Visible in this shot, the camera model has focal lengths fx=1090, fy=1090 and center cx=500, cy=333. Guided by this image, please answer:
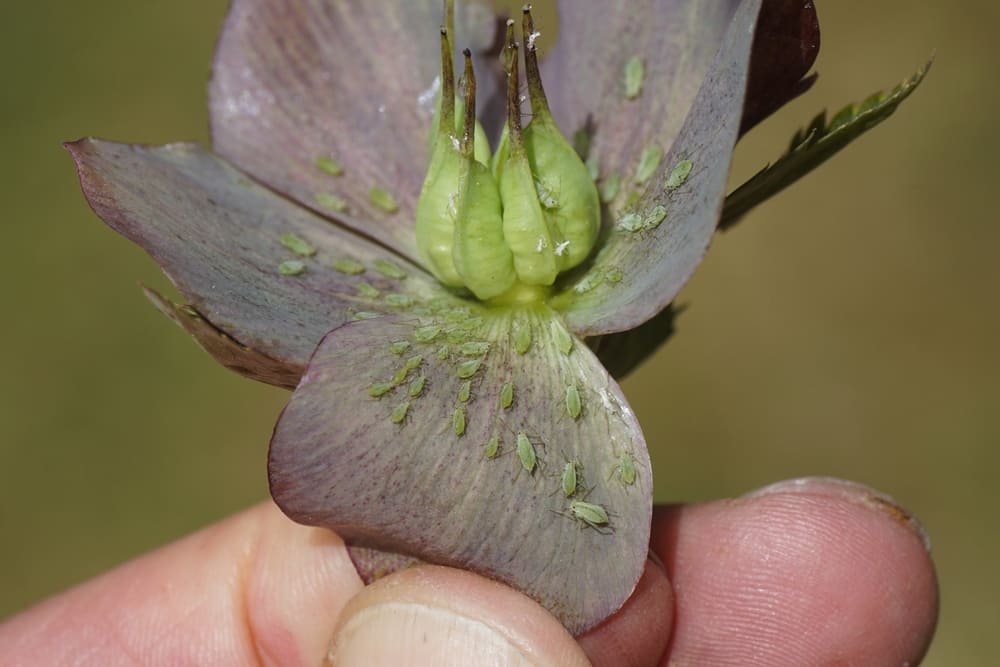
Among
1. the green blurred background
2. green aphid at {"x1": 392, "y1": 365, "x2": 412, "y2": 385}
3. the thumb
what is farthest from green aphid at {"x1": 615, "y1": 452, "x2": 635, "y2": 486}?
the green blurred background

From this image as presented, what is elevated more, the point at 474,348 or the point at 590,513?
the point at 474,348

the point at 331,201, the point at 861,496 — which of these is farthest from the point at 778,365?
the point at 331,201

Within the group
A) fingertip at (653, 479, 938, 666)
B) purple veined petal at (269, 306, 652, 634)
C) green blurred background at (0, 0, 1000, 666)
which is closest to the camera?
purple veined petal at (269, 306, 652, 634)

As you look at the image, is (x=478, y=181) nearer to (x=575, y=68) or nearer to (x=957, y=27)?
(x=575, y=68)

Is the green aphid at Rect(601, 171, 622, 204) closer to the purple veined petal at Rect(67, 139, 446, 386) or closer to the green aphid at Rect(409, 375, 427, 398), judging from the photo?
the purple veined petal at Rect(67, 139, 446, 386)

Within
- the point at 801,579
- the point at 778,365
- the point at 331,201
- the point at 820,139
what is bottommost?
the point at 801,579

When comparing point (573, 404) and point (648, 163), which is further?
point (648, 163)

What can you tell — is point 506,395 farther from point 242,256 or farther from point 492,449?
point 242,256
